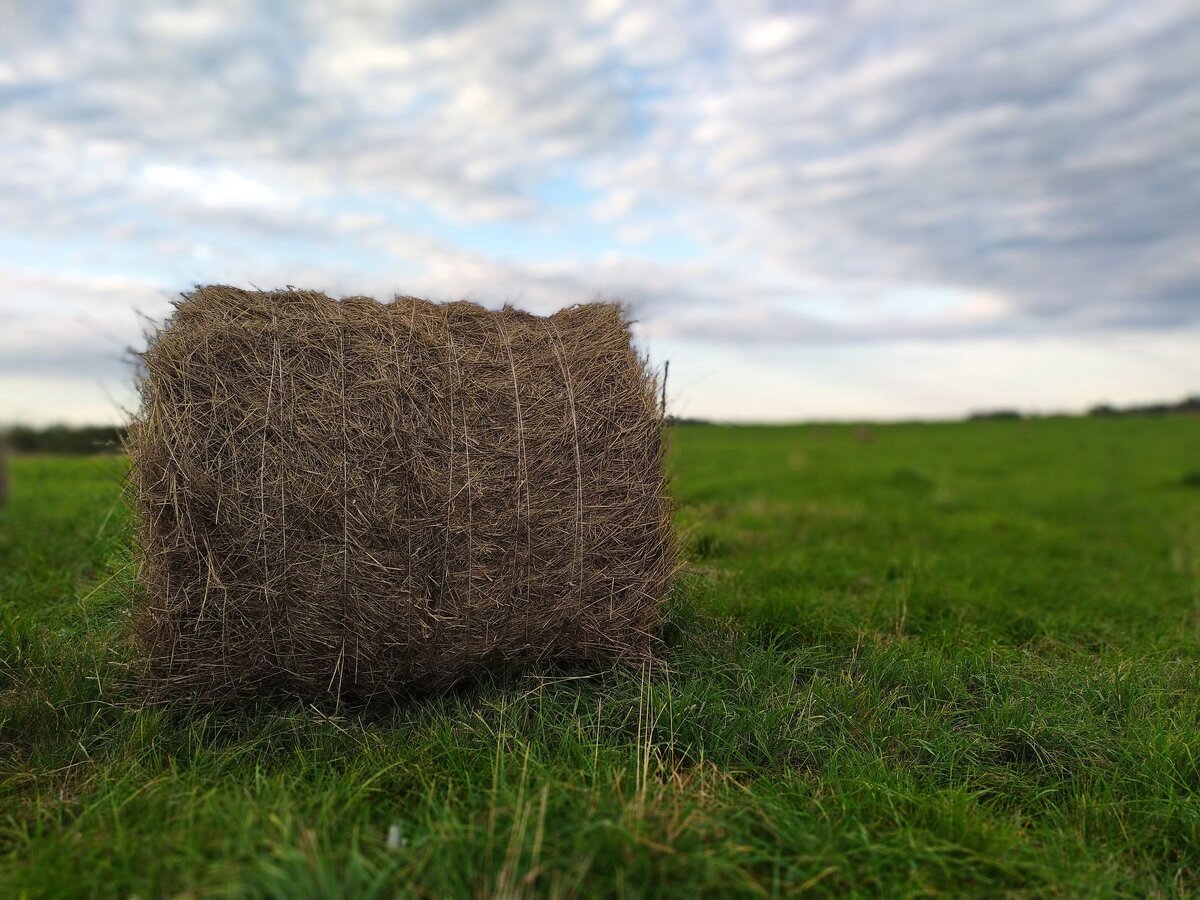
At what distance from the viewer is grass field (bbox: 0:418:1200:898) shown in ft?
9.29

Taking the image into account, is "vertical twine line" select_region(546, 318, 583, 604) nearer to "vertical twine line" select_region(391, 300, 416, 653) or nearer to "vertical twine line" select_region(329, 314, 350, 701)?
"vertical twine line" select_region(391, 300, 416, 653)

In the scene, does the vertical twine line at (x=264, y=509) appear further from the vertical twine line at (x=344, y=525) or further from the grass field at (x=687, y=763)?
the grass field at (x=687, y=763)

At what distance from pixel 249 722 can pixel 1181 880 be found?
172 inches

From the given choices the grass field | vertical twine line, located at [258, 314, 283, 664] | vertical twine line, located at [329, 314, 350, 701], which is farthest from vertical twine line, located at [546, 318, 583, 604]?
vertical twine line, located at [258, 314, 283, 664]

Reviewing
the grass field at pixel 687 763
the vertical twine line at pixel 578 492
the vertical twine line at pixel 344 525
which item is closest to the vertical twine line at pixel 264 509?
the vertical twine line at pixel 344 525

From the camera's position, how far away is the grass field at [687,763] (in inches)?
111

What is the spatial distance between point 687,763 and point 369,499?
2.06m

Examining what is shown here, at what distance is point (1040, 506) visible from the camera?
1566cm

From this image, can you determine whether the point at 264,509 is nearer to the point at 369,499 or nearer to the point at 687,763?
the point at 369,499

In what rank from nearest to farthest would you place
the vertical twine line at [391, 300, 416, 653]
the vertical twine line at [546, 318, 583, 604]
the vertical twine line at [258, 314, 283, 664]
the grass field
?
the grass field, the vertical twine line at [258, 314, 283, 664], the vertical twine line at [391, 300, 416, 653], the vertical twine line at [546, 318, 583, 604]

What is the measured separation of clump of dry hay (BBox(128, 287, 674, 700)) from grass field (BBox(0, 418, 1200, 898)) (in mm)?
310

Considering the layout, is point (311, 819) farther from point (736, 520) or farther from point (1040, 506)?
point (1040, 506)

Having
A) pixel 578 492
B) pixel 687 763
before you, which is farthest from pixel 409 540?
pixel 687 763

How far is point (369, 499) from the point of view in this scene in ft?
13.7
